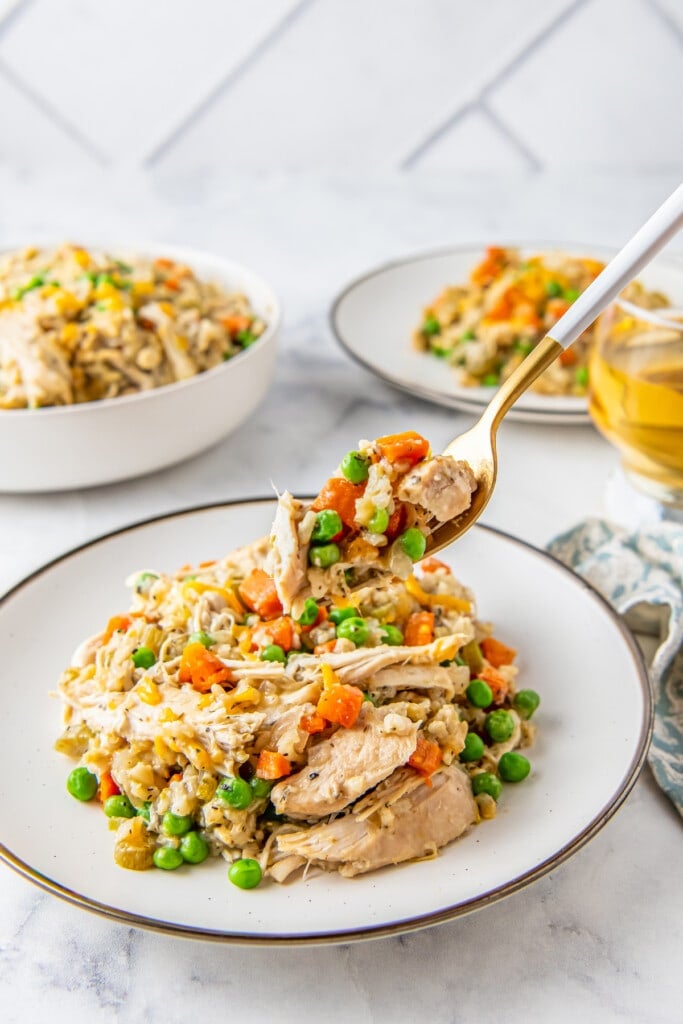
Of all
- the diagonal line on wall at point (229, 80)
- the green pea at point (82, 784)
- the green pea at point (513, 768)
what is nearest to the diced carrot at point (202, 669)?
the green pea at point (82, 784)

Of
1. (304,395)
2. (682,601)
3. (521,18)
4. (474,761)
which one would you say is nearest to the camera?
(474,761)

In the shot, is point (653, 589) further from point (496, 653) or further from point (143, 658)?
point (143, 658)

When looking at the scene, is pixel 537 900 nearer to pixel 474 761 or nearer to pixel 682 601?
pixel 474 761

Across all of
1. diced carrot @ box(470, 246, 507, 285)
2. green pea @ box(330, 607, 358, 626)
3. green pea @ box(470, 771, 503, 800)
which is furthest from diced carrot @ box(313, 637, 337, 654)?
diced carrot @ box(470, 246, 507, 285)

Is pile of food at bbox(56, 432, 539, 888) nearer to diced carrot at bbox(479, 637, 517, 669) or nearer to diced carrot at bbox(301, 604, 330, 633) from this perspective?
diced carrot at bbox(301, 604, 330, 633)

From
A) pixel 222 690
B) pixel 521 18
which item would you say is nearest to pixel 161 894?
pixel 222 690

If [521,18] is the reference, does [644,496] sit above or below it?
below

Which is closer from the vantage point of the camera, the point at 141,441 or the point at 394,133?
the point at 141,441

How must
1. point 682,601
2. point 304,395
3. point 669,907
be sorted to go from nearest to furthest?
point 669,907 < point 682,601 < point 304,395
